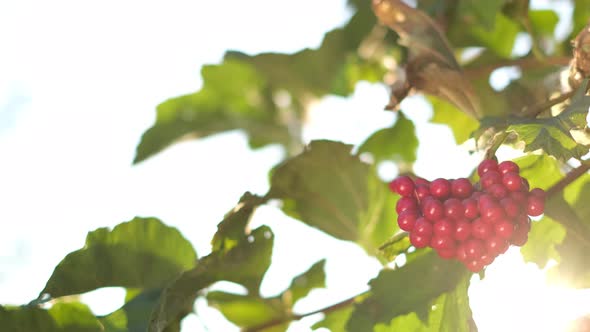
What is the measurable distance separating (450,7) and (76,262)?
3.19 feet

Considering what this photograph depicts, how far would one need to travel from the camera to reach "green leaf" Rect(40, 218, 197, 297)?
1128 millimetres

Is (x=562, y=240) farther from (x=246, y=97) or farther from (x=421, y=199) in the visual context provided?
(x=246, y=97)

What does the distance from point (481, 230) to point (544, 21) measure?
0.91 m

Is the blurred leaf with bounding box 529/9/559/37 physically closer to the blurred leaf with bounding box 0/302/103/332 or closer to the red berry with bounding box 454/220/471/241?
the red berry with bounding box 454/220/471/241

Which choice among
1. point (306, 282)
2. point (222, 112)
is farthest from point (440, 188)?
point (222, 112)

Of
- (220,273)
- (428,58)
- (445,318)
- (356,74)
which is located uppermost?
(356,74)

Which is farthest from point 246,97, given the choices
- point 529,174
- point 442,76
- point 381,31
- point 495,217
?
point 495,217

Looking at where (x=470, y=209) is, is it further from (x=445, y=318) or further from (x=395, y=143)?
(x=395, y=143)

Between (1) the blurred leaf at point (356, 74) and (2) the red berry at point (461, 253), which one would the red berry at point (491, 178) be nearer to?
(2) the red berry at point (461, 253)

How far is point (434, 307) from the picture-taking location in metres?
1.09

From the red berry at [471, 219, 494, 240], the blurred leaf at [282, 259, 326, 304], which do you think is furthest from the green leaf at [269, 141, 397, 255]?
the red berry at [471, 219, 494, 240]

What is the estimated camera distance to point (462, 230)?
973 millimetres

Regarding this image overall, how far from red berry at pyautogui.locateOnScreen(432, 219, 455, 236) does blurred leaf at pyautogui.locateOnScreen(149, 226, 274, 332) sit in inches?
12.9

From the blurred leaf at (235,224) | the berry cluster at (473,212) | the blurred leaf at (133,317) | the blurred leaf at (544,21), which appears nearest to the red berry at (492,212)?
the berry cluster at (473,212)
